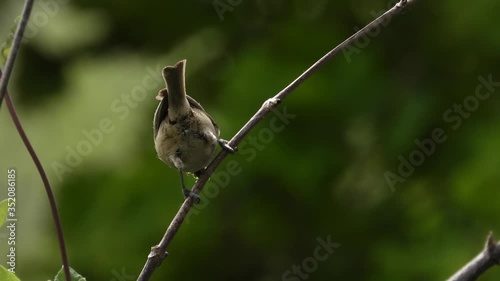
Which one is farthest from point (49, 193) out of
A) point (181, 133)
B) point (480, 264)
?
point (181, 133)

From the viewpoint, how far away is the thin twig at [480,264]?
76 centimetres

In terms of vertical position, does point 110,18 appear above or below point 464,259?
above

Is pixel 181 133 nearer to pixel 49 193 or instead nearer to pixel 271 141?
→ pixel 49 193

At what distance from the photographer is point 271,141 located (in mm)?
2953

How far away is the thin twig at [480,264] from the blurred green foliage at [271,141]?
1.78 m

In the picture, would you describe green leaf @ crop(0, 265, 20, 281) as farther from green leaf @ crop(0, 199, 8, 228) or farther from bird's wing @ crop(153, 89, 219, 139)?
bird's wing @ crop(153, 89, 219, 139)

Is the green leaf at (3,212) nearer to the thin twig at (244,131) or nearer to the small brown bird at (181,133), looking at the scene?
the thin twig at (244,131)

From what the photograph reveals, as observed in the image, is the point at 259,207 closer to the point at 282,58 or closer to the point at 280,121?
the point at 280,121

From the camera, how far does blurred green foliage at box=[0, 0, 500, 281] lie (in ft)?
9.06

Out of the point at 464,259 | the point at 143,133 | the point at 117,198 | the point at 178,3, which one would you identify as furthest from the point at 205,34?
the point at 464,259

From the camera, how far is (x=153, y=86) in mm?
2818

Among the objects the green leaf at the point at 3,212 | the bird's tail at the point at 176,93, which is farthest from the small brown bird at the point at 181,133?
the green leaf at the point at 3,212

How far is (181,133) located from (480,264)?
1064 mm

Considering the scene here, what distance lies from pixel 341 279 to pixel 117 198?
918 mm
